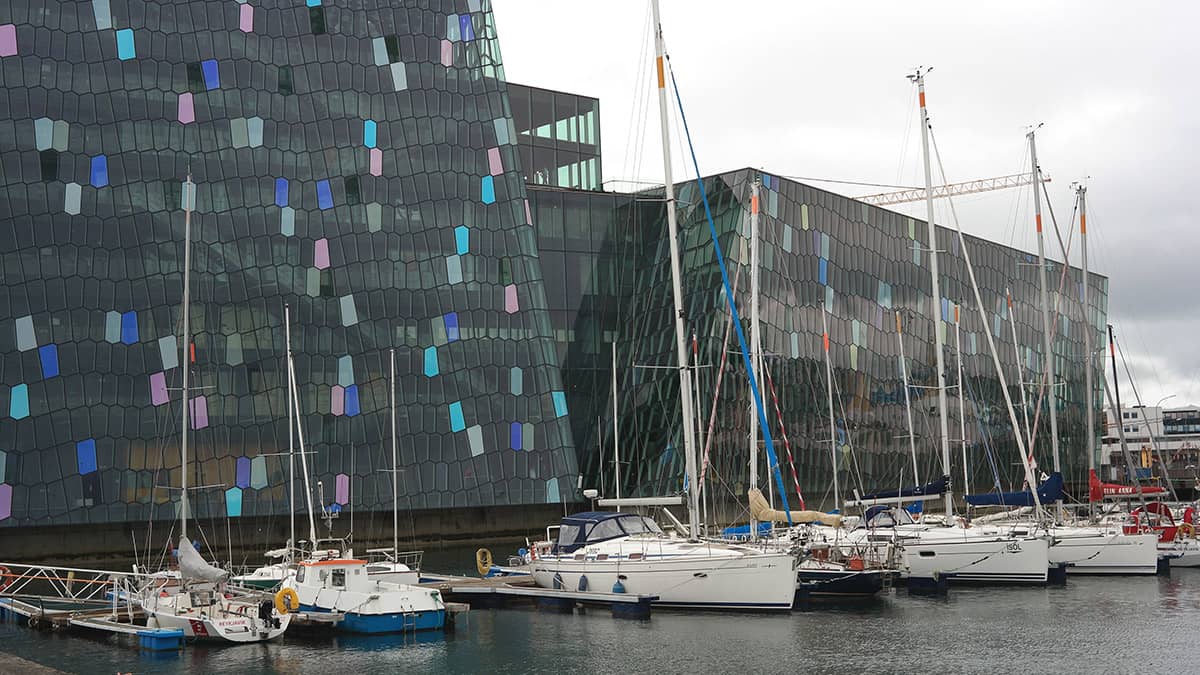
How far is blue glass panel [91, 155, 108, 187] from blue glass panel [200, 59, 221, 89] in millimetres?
5053

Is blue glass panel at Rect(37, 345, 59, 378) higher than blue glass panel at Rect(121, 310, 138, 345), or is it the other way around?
blue glass panel at Rect(121, 310, 138, 345)

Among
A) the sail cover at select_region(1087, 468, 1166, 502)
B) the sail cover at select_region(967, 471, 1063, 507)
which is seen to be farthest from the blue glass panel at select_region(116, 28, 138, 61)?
the sail cover at select_region(1087, 468, 1166, 502)

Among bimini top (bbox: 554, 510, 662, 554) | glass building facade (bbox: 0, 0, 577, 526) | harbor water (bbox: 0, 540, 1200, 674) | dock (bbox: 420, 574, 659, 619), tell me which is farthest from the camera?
glass building facade (bbox: 0, 0, 577, 526)

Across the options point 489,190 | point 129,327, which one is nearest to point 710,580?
point 129,327

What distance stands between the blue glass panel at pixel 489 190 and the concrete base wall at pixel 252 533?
12.9 m

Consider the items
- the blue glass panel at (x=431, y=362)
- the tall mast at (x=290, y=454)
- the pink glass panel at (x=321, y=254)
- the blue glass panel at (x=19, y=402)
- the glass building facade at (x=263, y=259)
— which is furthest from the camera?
the blue glass panel at (x=431, y=362)

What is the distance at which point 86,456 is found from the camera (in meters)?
46.2

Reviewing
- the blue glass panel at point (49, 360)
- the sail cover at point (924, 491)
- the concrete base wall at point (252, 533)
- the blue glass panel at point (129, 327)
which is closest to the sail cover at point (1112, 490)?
the sail cover at point (924, 491)

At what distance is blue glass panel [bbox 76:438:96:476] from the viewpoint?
4603 cm

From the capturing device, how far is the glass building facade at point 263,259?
46688mm

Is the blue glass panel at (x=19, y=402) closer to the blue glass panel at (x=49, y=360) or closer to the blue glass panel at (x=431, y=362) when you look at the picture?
the blue glass panel at (x=49, y=360)

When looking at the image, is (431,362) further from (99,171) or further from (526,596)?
(526,596)

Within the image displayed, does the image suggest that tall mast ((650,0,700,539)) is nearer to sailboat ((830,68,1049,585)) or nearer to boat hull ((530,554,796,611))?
boat hull ((530,554,796,611))

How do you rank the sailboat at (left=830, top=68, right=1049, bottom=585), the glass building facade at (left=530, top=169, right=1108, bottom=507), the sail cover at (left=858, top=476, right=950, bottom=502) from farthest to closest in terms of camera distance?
the glass building facade at (left=530, top=169, right=1108, bottom=507)
the sail cover at (left=858, top=476, right=950, bottom=502)
the sailboat at (left=830, top=68, right=1049, bottom=585)
